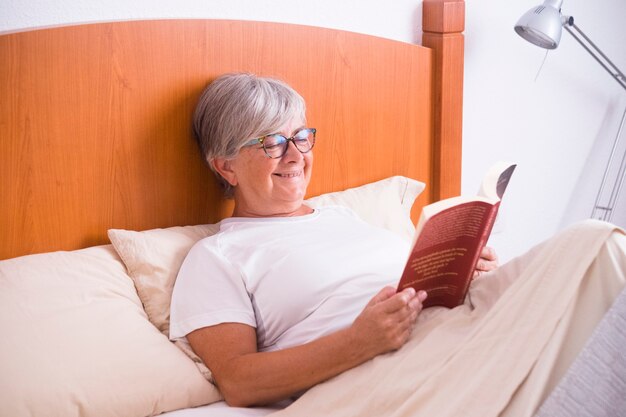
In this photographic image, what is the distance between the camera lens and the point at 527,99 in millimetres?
2361

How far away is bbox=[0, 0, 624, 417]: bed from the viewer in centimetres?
116

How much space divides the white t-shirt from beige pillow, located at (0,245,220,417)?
0.08 m

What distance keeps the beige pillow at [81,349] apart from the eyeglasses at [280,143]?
1.22 feet

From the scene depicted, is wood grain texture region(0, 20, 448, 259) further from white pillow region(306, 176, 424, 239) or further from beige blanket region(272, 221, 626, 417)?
beige blanket region(272, 221, 626, 417)

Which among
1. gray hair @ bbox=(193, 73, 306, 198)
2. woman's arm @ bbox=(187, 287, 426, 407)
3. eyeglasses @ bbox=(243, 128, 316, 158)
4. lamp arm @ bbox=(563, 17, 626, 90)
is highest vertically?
lamp arm @ bbox=(563, 17, 626, 90)

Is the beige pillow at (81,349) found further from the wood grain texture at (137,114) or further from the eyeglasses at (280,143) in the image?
the eyeglasses at (280,143)

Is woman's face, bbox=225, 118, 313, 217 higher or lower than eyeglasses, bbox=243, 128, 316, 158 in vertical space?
lower

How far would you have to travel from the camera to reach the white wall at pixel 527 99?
1910mm

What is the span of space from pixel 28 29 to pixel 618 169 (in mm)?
2238

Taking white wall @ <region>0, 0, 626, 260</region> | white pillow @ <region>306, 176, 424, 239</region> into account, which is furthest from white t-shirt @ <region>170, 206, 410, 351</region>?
white wall @ <region>0, 0, 626, 260</region>

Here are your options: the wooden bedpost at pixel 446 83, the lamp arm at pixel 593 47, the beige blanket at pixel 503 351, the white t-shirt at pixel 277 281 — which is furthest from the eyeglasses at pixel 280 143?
the lamp arm at pixel 593 47

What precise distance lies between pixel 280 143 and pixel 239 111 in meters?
0.10

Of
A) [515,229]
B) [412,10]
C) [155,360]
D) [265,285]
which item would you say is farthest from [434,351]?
[515,229]

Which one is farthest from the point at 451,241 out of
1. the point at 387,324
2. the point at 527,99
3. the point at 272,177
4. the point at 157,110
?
the point at 527,99
